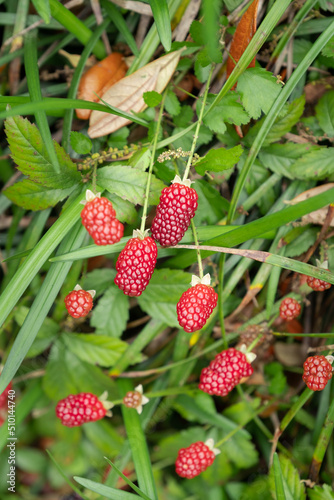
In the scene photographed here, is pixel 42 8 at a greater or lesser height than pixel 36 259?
greater

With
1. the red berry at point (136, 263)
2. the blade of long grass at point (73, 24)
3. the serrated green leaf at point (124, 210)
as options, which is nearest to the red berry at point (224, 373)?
the red berry at point (136, 263)

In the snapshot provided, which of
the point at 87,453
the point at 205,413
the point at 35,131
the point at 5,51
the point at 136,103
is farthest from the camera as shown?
the point at 87,453

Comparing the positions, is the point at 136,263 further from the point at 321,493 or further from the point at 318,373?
the point at 321,493

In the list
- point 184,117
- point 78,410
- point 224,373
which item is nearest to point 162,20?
point 184,117

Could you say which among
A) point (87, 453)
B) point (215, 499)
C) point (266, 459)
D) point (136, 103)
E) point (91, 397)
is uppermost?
point (136, 103)

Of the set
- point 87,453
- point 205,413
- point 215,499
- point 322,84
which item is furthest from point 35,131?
point 215,499

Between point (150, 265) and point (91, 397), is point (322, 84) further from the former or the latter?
point (91, 397)

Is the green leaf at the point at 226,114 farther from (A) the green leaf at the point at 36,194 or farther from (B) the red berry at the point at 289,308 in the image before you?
(B) the red berry at the point at 289,308
